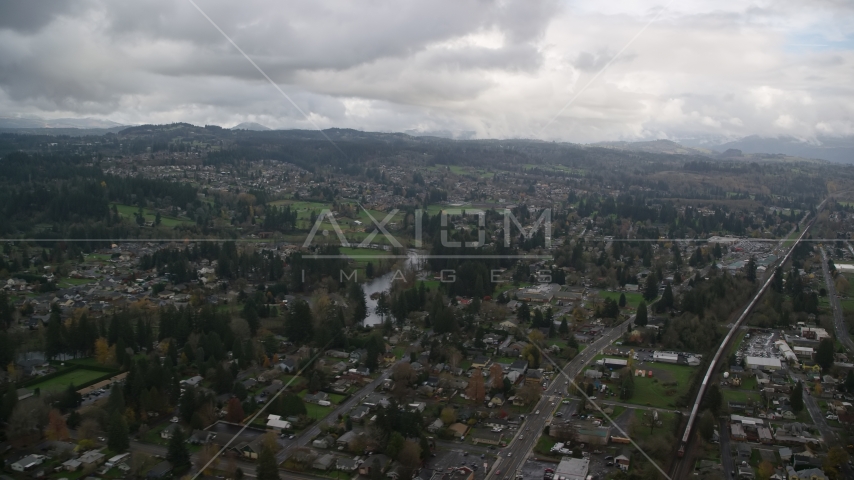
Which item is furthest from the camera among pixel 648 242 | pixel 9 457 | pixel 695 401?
pixel 648 242

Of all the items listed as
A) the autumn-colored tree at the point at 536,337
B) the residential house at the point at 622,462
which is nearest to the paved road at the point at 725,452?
the residential house at the point at 622,462

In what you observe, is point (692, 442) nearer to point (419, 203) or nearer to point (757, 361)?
point (757, 361)

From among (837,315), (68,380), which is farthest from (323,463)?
(837,315)

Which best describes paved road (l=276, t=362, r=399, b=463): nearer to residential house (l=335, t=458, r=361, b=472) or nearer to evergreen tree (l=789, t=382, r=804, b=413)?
residential house (l=335, t=458, r=361, b=472)

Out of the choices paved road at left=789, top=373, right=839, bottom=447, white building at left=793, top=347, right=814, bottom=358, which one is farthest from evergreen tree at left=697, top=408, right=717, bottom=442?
white building at left=793, top=347, right=814, bottom=358

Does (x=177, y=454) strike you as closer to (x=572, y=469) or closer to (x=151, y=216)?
(x=572, y=469)

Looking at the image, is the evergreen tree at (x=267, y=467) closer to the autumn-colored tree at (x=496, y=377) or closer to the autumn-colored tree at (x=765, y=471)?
the autumn-colored tree at (x=496, y=377)

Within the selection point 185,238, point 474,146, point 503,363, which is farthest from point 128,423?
point 474,146
